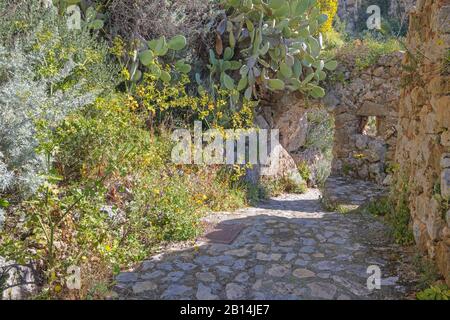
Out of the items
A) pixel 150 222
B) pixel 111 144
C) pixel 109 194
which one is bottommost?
pixel 150 222

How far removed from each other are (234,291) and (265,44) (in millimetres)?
3873

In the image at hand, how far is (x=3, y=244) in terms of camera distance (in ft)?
8.39

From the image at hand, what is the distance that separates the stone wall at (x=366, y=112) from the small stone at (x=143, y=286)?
16.9ft

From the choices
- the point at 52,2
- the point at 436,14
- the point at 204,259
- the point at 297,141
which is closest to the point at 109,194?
the point at 204,259

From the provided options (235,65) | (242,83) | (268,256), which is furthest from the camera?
(235,65)

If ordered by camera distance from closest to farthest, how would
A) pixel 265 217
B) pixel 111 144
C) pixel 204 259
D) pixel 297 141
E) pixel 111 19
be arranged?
pixel 204 259 < pixel 111 144 < pixel 265 217 < pixel 111 19 < pixel 297 141

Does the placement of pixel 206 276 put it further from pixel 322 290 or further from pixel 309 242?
pixel 309 242

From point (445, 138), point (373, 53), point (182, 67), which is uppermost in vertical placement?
point (373, 53)

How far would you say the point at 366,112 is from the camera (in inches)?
283

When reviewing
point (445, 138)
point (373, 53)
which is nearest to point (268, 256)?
point (445, 138)

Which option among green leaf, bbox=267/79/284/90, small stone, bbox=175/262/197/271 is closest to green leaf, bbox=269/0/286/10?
green leaf, bbox=267/79/284/90

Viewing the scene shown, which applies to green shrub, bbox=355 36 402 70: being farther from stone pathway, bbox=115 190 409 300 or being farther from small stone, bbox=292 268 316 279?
small stone, bbox=292 268 316 279

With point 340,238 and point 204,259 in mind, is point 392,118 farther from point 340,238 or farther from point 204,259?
point 204,259
